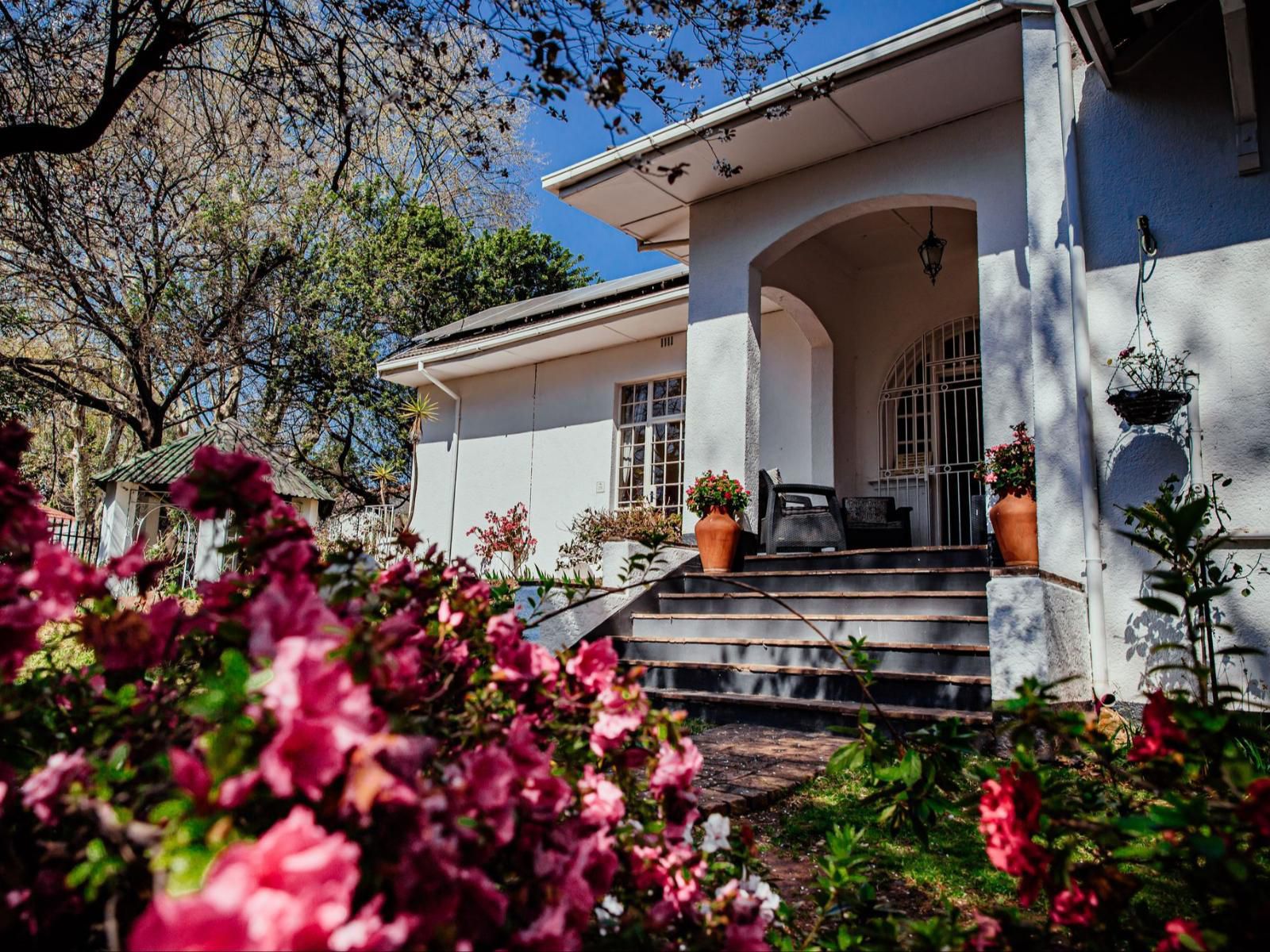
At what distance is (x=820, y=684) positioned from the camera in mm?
5066

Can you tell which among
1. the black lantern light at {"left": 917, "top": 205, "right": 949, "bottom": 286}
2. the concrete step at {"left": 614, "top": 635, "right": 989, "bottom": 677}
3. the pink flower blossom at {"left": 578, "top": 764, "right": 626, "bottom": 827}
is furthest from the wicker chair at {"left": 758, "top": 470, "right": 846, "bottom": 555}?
the pink flower blossom at {"left": 578, "top": 764, "right": 626, "bottom": 827}

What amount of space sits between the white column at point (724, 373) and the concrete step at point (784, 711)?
259 cm

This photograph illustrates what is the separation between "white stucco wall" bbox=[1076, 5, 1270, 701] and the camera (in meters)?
4.86

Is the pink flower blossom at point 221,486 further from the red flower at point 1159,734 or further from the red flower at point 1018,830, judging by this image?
the red flower at point 1159,734

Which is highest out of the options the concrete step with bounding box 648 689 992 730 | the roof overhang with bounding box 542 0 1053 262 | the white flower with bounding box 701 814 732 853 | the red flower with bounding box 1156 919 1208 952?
the roof overhang with bounding box 542 0 1053 262

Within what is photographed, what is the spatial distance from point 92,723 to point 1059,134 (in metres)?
6.58

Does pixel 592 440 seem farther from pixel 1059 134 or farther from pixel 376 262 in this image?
pixel 376 262

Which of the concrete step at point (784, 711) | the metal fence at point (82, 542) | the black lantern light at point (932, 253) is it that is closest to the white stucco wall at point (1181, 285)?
the concrete step at point (784, 711)

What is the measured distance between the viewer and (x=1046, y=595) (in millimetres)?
4543

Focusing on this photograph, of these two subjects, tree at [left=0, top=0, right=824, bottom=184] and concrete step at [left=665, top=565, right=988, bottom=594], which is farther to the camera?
concrete step at [left=665, top=565, right=988, bottom=594]

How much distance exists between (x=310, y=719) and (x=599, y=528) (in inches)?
384

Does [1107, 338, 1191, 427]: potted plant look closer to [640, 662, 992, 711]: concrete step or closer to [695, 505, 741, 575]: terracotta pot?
[640, 662, 992, 711]: concrete step

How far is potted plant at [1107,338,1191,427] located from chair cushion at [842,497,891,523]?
3360 millimetres

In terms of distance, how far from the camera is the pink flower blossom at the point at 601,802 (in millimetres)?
1067
